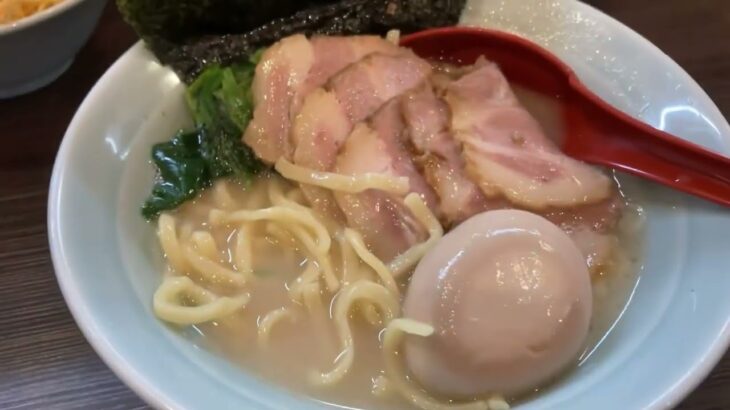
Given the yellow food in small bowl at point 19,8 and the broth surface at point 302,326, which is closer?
the broth surface at point 302,326

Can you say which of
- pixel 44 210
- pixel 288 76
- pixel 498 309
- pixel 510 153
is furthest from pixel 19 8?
pixel 498 309

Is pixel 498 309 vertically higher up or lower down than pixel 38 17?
lower down

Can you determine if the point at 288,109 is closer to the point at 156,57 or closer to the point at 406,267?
the point at 156,57

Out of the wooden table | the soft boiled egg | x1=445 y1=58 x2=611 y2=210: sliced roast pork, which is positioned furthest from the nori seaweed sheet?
the soft boiled egg

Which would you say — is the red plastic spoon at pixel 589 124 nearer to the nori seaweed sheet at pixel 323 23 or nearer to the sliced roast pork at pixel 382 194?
the nori seaweed sheet at pixel 323 23

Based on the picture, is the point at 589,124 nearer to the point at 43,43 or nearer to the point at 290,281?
the point at 290,281

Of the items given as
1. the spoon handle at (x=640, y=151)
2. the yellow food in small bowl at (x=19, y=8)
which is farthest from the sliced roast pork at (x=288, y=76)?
the yellow food in small bowl at (x=19, y=8)

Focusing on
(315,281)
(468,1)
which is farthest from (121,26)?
(315,281)
